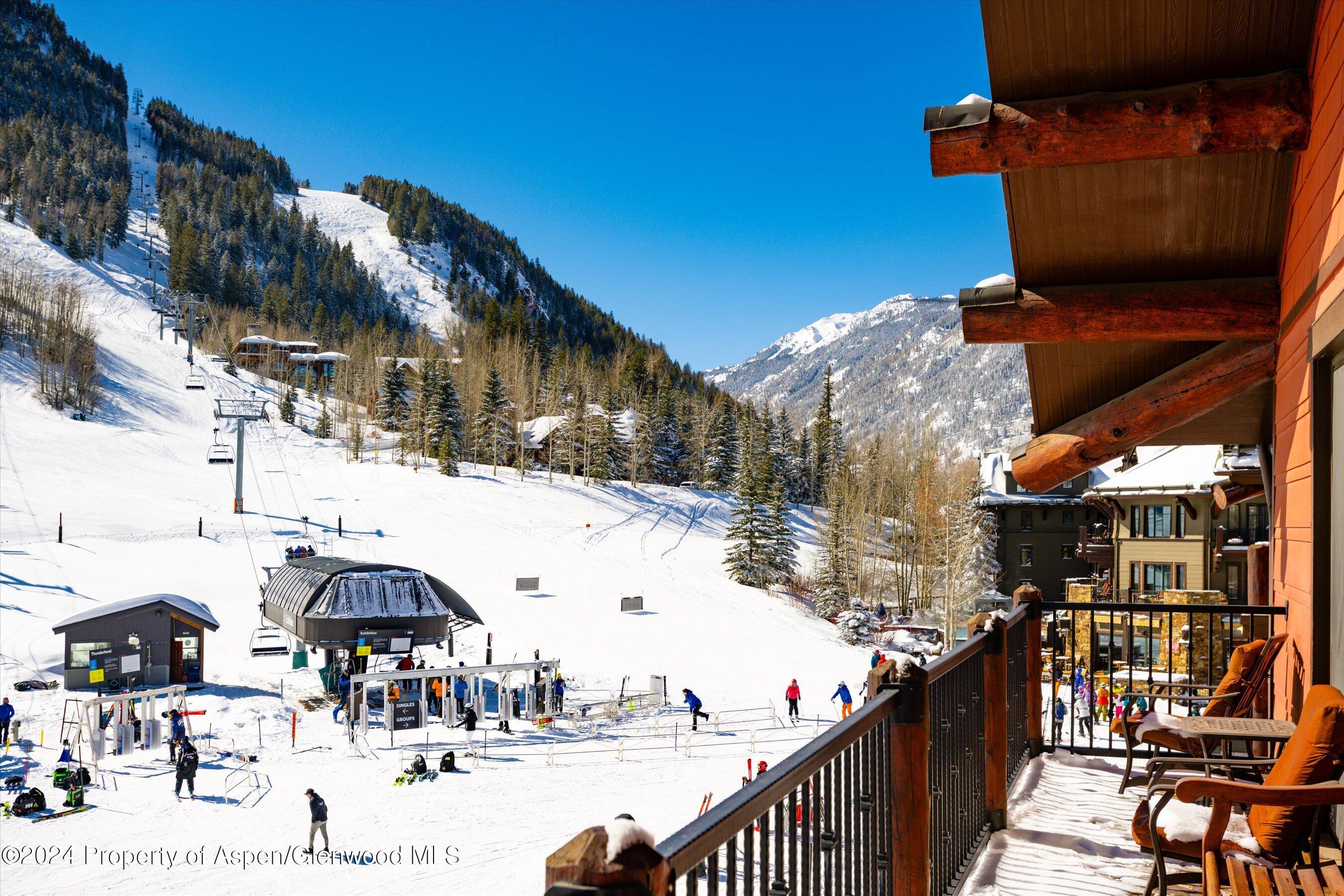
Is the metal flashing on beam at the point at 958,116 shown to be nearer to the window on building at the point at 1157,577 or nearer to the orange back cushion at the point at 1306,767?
the orange back cushion at the point at 1306,767

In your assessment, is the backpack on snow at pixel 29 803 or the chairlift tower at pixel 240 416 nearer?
the backpack on snow at pixel 29 803

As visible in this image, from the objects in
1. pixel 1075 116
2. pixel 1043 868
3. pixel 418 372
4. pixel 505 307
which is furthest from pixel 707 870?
pixel 505 307

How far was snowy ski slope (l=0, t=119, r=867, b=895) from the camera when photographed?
44.5 feet

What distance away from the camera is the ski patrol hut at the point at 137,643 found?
2091 centimetres

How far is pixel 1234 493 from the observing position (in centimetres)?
1510

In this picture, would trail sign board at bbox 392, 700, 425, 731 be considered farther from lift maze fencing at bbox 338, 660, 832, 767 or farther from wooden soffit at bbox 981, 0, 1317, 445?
wooden soffit at bbox 981, 0, 1317, 445

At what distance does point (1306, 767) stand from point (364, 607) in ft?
67.6

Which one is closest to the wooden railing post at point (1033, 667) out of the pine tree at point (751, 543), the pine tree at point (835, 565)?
the pine tree at point (835, 565)

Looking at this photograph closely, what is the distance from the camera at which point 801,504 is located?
2849 inches

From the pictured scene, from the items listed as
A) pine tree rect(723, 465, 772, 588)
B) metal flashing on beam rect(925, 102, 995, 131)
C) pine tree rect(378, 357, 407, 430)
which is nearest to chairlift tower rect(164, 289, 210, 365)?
pine tree rect(378, 357, 407, 430)

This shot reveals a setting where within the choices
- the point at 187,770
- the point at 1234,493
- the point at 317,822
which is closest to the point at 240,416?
the point at 187,770

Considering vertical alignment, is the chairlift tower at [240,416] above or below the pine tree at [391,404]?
below

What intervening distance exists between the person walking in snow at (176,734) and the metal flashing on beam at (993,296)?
17590mm

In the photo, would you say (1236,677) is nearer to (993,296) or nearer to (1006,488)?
(993,296)
